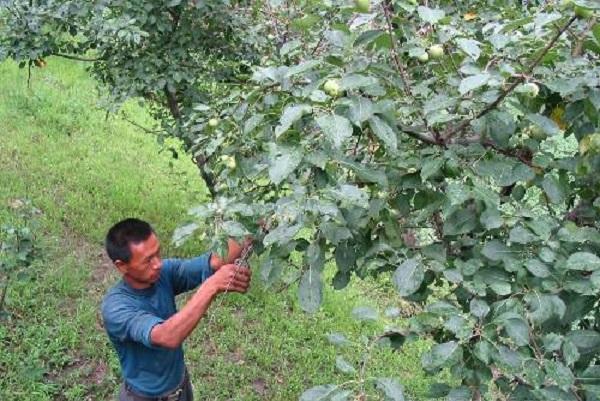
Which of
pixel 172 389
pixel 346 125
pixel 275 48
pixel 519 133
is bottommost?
pixel 172 389

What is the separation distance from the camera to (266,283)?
1631 mm

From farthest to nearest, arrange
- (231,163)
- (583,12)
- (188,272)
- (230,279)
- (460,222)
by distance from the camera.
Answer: (188,272), (230,279), (231,163), (460,222), (583,12)

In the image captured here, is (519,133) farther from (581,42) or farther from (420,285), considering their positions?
(420,285)

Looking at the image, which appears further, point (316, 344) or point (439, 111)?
point (316, 344)

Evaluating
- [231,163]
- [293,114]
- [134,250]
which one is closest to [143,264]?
[134,250]

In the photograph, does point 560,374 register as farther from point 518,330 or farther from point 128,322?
point 128,322

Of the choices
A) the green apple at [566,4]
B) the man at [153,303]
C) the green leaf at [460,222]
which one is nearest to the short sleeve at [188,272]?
the man at [153,303]

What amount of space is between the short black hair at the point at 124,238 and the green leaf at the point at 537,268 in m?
1.44

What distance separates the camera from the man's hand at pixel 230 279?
211 cm

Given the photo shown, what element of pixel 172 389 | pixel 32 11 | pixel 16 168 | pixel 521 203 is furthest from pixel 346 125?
pixel 16 168

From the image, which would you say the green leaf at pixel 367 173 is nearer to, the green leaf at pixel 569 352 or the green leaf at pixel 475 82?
the green leaf at pixel 475 82

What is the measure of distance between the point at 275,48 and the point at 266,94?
2340 mm

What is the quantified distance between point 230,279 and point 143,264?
0.52 metres

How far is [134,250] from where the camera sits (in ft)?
8.13
